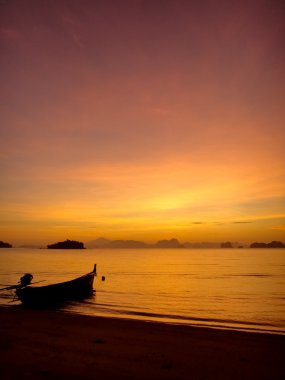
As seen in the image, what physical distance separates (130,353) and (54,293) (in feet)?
46.7

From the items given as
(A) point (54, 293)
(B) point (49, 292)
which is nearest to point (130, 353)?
(B) point (49, 292)

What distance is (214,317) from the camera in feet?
66.5

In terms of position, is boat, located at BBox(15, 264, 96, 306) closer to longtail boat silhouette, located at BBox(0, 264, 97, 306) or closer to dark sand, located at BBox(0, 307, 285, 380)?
longtail boat silhouette, located at BBox(0, 264, 97, 306)

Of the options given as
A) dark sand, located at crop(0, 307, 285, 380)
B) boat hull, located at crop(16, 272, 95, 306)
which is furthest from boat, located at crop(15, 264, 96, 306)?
dark sand, located at crop(0, 307, 285, 380)

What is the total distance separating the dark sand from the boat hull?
21.0ft

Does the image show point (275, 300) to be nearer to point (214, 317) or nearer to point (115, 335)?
point (214, 317)

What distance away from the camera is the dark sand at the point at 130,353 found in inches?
302

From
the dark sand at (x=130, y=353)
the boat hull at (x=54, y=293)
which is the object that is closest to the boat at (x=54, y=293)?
the boat hull at (x=54, y=293)

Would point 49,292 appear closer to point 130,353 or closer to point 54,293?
point 54,293

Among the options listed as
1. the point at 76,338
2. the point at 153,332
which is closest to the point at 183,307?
the point at 153,332

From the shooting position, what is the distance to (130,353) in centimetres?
927

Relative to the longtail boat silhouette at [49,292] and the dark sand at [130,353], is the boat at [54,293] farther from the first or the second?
the dark sand at [130,353]

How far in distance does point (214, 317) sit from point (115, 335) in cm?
1083

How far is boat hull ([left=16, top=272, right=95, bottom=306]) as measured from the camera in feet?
65.0
